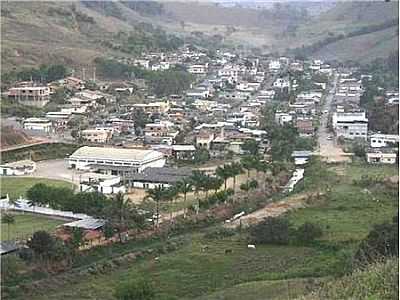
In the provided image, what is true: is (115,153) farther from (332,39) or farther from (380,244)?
(332,39)

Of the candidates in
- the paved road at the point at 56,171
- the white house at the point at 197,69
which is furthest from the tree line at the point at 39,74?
the paved road at the point at 56,171

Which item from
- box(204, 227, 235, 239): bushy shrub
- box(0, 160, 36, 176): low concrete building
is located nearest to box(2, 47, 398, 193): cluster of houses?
box(0, 160, 36, 176): low concrete building

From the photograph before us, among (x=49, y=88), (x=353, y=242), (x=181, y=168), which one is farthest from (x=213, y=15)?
(x=353, y=242)

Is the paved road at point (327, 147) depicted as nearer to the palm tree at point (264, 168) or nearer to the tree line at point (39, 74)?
the palm tree at point (264, 168)

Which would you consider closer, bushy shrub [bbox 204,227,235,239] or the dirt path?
bushy shrub [bbox 204,227,235,239]

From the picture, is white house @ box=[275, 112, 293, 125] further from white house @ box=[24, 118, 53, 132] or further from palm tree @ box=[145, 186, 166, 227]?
palm tree @ box=[145, 186, 166, 227]
